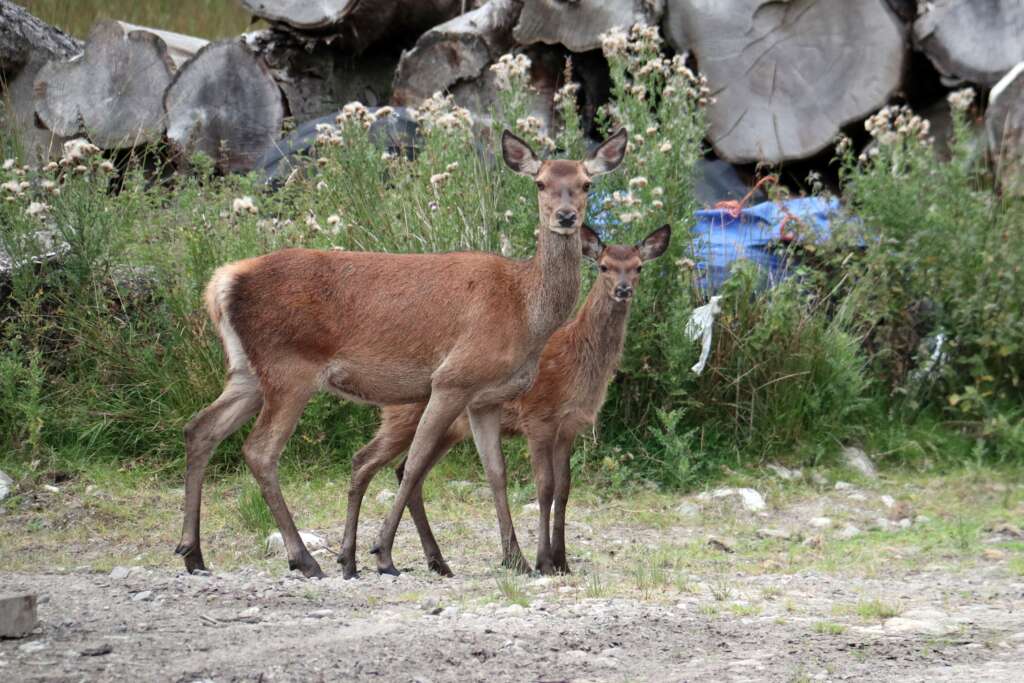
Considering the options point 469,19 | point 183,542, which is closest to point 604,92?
point 469,19

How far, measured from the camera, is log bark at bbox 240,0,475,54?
1102 centimetres

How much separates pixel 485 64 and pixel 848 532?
488 cm

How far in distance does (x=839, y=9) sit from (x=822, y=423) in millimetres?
3041

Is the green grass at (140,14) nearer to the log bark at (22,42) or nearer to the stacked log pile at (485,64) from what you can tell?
the log bark at (22,42)

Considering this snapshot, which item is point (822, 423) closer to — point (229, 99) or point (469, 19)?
point (469, 19)

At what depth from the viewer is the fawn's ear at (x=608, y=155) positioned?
6.98 meters

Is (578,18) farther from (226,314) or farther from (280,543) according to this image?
(280,543)

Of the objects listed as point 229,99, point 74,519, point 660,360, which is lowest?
point 74,519

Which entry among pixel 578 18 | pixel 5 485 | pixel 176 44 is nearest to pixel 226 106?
pixel 176 44

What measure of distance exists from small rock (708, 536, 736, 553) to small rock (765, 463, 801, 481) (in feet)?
4.05

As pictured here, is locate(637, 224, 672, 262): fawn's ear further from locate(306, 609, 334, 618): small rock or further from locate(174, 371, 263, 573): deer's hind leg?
locate(306, 609, 334, 618): small rock

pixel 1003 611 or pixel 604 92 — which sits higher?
pixel 604 92

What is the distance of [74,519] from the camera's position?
7738mm

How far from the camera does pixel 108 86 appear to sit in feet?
37.6
